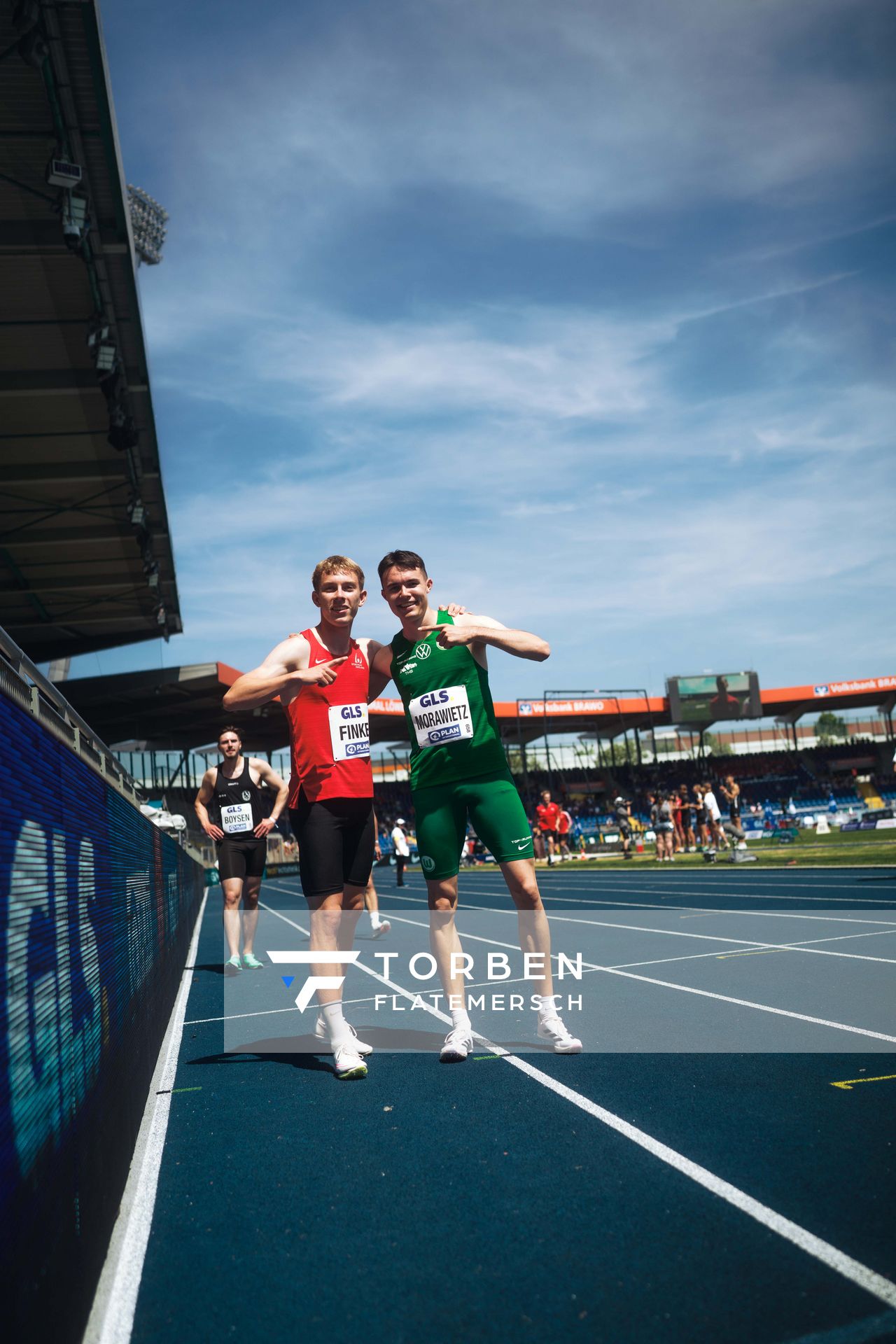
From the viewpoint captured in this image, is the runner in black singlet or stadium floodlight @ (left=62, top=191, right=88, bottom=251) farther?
stadium floodlight @ (left=62, top=191, right=88, bottom=251)

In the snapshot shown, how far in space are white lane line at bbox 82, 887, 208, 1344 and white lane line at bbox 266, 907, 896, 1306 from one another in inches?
57.4

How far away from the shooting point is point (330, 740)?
171 inches

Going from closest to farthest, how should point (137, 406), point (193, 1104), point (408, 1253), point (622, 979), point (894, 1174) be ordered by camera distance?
point (408, 1253), point (894, 1174), point (193, 1104), point (622, 979), point (137, 406)

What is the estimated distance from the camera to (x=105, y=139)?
965cm

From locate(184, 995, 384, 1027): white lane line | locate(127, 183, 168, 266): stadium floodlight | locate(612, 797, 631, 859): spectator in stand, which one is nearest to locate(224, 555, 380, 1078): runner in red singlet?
locate(184, 995, 384, 1027): white lane line

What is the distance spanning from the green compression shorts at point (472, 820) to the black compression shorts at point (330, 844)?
0.31m

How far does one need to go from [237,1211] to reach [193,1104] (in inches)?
52.7

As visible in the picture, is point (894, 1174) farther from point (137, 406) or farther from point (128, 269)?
point (137, 406)

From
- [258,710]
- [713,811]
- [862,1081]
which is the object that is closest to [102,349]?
[862,1081]

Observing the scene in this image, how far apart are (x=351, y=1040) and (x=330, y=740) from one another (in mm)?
1340

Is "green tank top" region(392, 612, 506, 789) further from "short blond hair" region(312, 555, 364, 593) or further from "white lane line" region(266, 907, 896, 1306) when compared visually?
"white lane line" region(266, 907, 896, 1306)

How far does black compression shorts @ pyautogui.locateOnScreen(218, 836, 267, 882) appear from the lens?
8211 mm

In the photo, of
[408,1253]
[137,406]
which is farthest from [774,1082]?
[137,406]

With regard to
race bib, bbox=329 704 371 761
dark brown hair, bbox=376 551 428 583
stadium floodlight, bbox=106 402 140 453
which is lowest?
race bib, bbox=329 704 371 761
